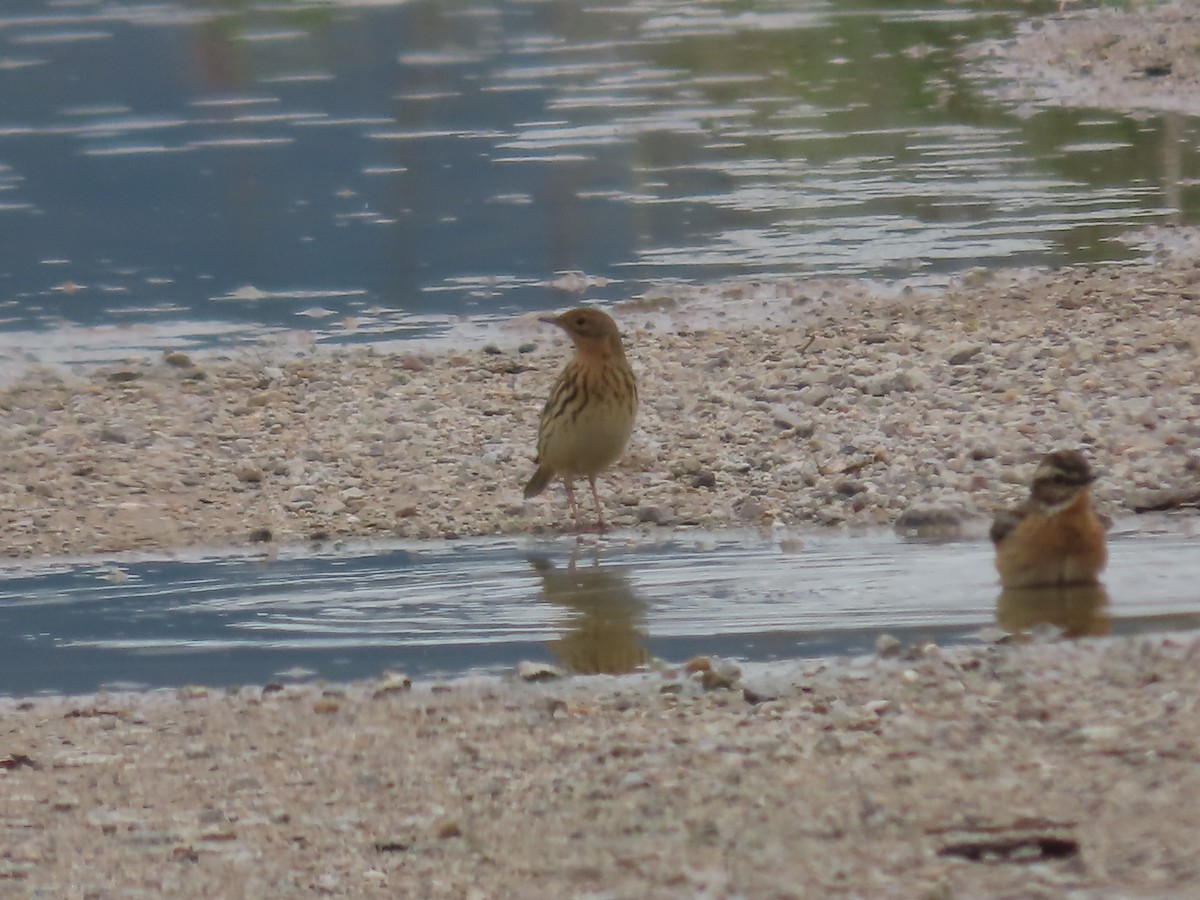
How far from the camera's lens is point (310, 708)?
7773 mm

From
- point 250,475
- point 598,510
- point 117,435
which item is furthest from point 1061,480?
point 117,435

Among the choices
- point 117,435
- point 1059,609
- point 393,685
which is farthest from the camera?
point 117,435

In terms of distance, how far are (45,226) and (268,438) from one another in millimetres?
7988

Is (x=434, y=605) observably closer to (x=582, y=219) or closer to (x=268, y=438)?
(x=268, y=438)

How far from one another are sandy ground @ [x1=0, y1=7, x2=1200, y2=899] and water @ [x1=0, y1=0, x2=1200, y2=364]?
205cm

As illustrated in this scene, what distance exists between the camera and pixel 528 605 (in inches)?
357

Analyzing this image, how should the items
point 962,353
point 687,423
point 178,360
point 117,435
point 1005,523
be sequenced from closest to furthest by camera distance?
point 1005,523
point 687,423
point 117,435
point 962,353
point 178,360

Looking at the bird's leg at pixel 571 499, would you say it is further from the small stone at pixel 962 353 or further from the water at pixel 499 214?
the small stone at pixel 962 353

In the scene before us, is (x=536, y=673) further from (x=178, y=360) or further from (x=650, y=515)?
(x=178, y=360)

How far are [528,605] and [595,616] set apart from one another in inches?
13.0

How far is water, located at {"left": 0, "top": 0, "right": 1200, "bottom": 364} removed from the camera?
15.5 metres

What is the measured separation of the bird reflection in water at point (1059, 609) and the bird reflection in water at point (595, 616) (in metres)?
1.25

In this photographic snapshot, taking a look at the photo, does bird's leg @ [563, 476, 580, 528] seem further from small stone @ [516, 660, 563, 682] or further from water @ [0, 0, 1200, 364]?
A: water @ [0, 0, 1200, 364]

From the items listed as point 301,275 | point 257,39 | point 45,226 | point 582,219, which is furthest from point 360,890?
point 257,39
